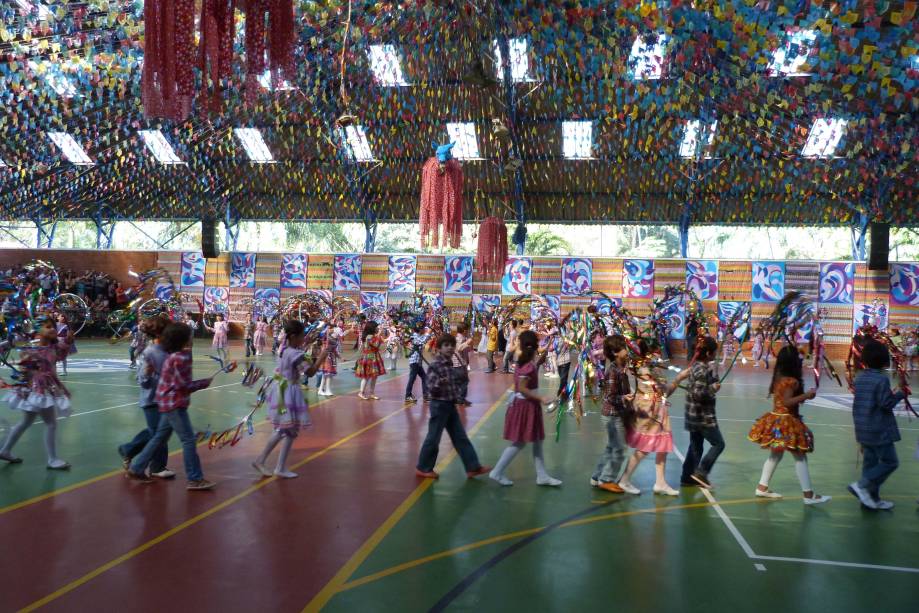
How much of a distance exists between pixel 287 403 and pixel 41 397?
229cm

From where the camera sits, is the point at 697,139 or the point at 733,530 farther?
the point at 697,139

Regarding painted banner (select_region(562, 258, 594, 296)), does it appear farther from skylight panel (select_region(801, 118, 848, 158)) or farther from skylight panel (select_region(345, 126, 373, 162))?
skylight panel (select_region(801, 118, 848, 158))

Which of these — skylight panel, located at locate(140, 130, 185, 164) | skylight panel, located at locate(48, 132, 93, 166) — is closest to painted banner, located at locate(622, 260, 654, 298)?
skylight panel, located at locate(140, 130, 185, 164)

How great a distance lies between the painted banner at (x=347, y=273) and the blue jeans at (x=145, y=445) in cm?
2377

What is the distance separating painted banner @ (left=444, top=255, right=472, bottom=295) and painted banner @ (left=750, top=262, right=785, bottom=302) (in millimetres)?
11194

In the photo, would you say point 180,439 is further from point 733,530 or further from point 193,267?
point 193,267

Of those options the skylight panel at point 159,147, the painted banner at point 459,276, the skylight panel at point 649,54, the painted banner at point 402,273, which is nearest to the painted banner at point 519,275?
the painted banner at point 459,276

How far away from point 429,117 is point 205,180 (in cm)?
1094

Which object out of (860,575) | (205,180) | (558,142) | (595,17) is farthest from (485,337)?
(860,575)

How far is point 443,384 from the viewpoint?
662 centimetres

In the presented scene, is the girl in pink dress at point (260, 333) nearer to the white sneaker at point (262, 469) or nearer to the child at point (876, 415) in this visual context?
the white sneaker at point (262, 469)

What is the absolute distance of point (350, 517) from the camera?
17.8 feet

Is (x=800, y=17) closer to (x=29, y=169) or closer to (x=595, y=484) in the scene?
(x=595, y=484)

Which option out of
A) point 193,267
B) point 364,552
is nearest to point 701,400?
point 364,552
